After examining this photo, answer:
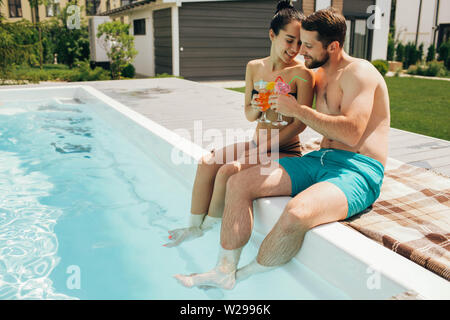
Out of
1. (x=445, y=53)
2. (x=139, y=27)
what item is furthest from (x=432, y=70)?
(x=139, y=27)

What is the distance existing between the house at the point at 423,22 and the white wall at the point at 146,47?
1397cm

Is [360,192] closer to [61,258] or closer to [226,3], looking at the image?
[61,258]

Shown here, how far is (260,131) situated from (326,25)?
91 cm

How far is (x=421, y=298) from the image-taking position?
1.63 meters

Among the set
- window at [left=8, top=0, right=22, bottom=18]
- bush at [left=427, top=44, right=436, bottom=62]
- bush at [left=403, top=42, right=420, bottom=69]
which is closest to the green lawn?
bush at [left=427, top=44, right=436, bottom=62]

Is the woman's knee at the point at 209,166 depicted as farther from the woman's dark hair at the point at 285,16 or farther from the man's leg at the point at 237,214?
the woman's dark hair at the point at 285,16

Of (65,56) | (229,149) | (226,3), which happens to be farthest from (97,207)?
(65,56)

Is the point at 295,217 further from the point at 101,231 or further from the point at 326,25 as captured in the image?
the point at 101,231

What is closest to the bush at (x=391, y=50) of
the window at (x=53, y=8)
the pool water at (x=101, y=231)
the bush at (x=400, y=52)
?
the bush at (x=400, y=52)

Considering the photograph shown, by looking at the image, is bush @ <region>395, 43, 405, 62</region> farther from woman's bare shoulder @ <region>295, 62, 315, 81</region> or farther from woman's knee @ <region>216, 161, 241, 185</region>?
woman's knee @ <region>216, 161, 241, 185</region>

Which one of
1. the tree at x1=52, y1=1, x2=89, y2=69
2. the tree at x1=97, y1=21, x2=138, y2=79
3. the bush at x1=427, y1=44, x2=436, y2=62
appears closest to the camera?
the tree at x1=97, y1=21, x2=138, y2=79

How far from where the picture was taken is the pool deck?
13.5 ft

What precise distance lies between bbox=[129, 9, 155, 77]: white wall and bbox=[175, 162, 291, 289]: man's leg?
1598 centimetres

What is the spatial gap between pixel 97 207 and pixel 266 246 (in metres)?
2.36
